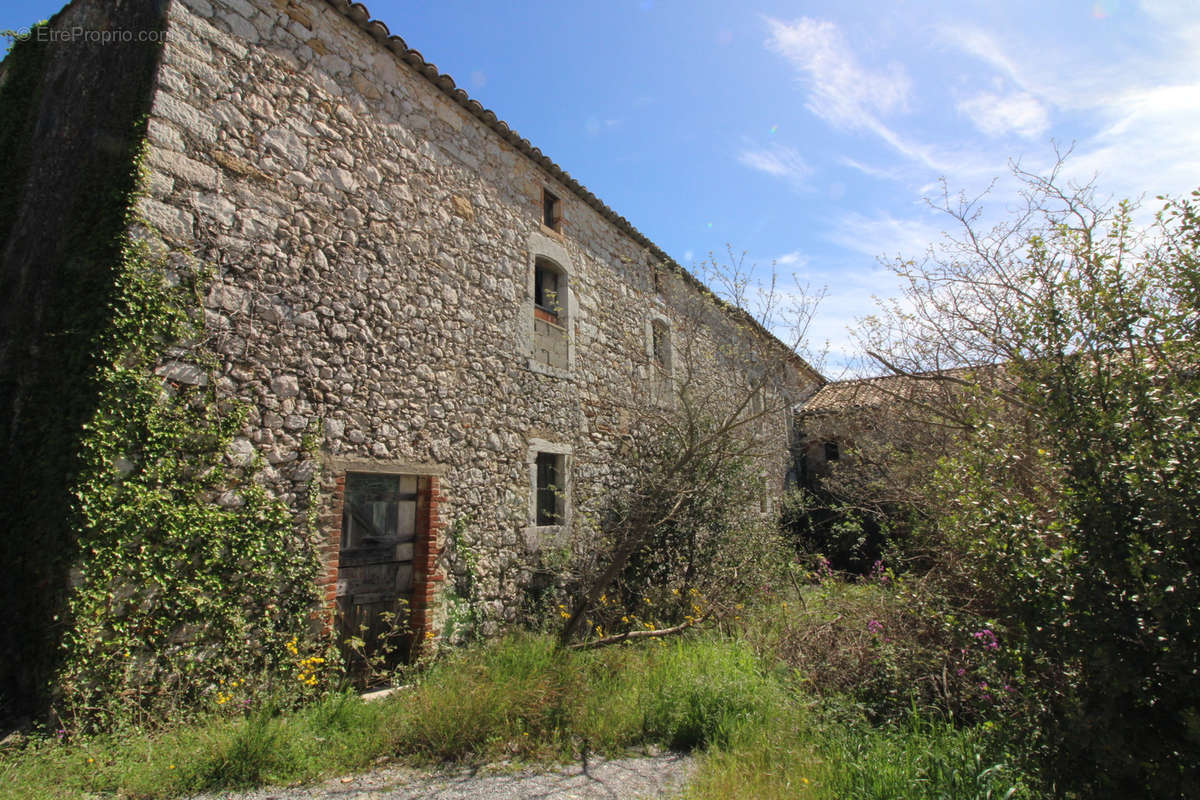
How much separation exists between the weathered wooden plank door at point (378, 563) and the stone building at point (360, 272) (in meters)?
0.02

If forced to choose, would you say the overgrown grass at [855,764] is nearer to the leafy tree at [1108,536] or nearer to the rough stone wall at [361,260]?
the leafy tree at [1108,536]

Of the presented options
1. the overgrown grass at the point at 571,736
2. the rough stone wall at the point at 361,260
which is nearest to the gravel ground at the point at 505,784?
the overgrown grass at the point at 571,736

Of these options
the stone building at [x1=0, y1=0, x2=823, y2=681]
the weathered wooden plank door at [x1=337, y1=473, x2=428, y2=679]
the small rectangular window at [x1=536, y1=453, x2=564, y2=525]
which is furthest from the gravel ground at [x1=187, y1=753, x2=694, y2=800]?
the small rectangular window at [x1=536, y1=453, x2=564, y2=525]

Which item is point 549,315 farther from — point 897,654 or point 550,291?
point 897,654

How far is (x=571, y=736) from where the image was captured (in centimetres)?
443

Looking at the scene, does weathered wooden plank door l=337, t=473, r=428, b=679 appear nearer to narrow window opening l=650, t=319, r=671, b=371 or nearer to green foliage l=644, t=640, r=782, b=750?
green foliage l=644, t=640, r=782, b=750

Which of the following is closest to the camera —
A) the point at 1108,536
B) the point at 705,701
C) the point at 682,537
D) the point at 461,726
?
the point at 1108,536

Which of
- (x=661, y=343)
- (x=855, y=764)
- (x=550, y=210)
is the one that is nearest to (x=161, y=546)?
(x=855, y=764)

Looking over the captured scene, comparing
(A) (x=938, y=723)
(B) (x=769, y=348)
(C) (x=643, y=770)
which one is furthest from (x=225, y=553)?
(B) (x=769, y=348)

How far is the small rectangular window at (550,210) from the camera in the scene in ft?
28.0

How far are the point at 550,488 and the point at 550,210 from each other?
397 cm

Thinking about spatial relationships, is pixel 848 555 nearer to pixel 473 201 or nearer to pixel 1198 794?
pixel 473 201

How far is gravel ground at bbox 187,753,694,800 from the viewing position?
350cm

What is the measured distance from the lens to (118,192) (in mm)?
4273
